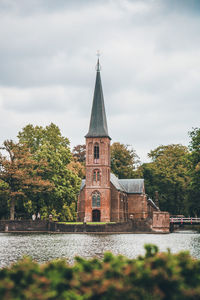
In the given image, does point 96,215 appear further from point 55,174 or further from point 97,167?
point 55,174

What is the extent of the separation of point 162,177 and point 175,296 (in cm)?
7195

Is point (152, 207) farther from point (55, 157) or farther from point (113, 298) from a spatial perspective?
point (113, 298)

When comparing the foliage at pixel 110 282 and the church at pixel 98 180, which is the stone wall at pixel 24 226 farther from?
the foliage at pixel 110 282

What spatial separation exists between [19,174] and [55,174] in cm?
660

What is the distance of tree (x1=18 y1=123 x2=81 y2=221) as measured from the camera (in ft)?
164

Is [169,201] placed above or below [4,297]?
above

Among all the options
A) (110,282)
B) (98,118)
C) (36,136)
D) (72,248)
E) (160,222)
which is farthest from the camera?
(98,118)

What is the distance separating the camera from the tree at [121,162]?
79250 millimetres

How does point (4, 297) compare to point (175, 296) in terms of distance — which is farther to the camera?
point (175, 296)

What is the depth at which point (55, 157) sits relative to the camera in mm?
50969

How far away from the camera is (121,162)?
80.5 metres

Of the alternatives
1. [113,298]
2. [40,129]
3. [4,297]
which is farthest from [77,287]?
[40,129]

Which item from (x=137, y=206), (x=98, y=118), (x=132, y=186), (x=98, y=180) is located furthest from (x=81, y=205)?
(x=98, y=118)

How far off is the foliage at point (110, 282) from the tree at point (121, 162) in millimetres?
74366
